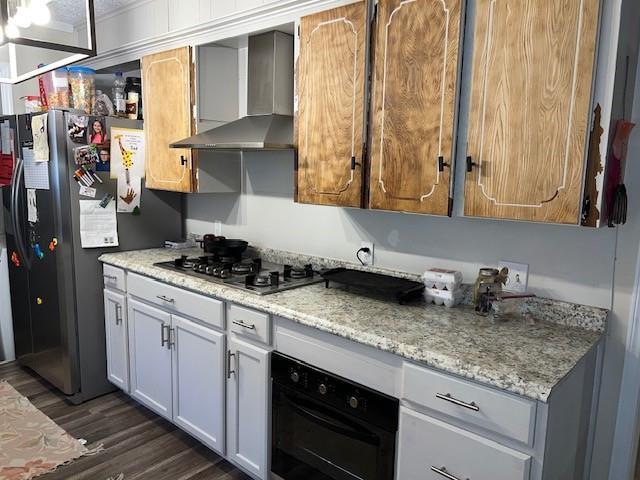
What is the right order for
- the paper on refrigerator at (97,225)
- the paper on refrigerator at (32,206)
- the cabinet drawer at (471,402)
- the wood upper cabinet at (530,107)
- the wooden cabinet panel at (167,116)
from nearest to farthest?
the cabinet drawer at (471,402) → the wood upper cabinet at (530,107) → the wooden cabinet panel at (167,116) → the paper on refrigerator at (97,225) → the paper on refrigerator at (32,206)

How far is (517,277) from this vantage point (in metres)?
1.89

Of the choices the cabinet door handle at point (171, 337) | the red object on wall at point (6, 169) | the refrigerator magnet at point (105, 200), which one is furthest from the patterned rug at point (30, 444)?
the red object on wall at point (6, 169)

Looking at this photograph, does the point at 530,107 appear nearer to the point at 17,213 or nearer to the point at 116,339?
the point at 116,339

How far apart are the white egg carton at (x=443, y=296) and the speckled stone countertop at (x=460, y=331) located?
3cm

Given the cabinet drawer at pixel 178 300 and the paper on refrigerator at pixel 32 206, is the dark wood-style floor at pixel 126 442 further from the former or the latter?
the paper on refrigerator at pixel 32 206

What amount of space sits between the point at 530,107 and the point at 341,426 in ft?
4.22

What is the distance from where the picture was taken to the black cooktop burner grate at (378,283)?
6.45 feet

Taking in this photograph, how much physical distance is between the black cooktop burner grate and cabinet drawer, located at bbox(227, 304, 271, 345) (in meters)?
0.38

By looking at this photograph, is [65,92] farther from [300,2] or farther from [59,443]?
[59,443]

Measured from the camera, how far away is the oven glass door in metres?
1.67

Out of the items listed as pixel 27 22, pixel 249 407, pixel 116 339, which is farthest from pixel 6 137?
pixel 249 407

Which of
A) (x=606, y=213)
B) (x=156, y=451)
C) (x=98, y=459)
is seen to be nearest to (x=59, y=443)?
(x=98, y=459)

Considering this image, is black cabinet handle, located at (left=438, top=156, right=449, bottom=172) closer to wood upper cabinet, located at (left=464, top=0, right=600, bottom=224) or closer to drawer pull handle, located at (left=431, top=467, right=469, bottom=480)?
wood upper cabinet, located at (left=464, top=0, right=600, bottom=224)

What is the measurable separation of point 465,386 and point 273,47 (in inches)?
74.8
